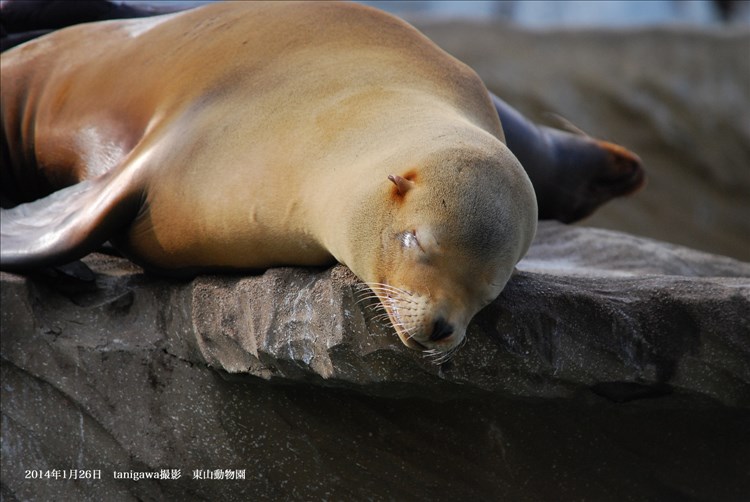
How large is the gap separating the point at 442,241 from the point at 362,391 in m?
0.60

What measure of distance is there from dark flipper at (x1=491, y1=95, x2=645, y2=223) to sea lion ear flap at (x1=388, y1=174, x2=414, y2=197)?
2.16 m

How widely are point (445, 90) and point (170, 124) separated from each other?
106 cm

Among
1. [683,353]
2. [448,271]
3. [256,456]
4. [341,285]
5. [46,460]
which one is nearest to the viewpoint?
[448,271]

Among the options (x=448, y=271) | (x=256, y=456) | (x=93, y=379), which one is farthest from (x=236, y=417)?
(x=448, y=271)

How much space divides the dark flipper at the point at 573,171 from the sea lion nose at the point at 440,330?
238 centimetres

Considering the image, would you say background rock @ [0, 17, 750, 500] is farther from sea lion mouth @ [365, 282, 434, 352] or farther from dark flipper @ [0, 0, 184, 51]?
dark flipper @ [0, 0, 184, 51]

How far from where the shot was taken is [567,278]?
3.58 m

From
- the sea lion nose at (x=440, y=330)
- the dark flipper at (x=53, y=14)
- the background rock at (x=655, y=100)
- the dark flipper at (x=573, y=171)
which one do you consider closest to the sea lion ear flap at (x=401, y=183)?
the sea lion nose at (x=440, y=330)

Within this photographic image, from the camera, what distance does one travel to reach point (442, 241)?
2.94 meters

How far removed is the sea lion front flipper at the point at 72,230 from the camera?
3807 millimetres

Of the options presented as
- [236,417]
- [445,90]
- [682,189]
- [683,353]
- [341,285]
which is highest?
[445,90]

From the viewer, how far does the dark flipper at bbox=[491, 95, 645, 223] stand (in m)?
5.27

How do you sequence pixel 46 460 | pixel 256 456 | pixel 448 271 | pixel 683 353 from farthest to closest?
pixel 46 460, pixel 256 456, pixel 683 353, pixel 448 271

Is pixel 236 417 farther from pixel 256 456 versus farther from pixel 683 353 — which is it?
pixel 683 353
